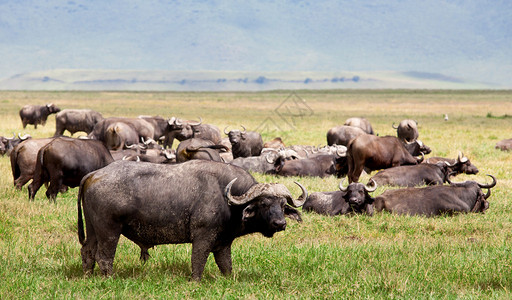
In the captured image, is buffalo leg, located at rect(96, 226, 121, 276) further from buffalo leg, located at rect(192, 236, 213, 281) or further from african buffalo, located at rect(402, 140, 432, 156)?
african buffalo, located at rect(402, 140, 432, 156)

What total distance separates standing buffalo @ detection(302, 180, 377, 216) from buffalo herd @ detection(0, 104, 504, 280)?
0.8 inches

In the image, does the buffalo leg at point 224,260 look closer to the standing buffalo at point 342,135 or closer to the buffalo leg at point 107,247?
the buffalo leg at point 107,247

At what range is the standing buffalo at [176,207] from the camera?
7.21 m

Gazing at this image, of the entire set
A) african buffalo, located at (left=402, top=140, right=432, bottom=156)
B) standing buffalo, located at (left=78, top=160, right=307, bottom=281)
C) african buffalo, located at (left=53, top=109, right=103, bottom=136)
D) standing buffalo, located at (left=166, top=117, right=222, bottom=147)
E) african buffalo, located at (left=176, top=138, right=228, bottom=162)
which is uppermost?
standing buffalo, located at (left=78, top=160, right=307, bottom=281)

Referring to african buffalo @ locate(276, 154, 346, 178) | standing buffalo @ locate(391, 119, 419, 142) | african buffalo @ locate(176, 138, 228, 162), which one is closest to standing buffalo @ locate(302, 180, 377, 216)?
african buffalo @ locate(176, 138, 228, 162)

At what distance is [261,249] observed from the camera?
9148mm

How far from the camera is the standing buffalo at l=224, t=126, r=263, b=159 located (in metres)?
21.8

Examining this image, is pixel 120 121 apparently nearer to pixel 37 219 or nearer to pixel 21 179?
pixel 21 179

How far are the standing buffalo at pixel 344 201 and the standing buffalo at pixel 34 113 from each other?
1101 inches

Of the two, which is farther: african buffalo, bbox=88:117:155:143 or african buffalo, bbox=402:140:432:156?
african buffalo, bbox=88:117:155:143

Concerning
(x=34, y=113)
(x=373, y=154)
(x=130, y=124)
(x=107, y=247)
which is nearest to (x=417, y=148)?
(x=373, y=154)

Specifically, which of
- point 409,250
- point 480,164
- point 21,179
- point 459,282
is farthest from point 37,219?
point 480,164

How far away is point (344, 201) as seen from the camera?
12.7 meters

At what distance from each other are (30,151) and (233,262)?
7323 mm
